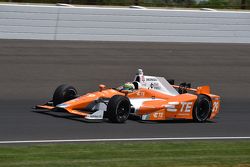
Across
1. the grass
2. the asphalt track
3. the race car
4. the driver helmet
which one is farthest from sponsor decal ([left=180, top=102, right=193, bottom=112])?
the grass

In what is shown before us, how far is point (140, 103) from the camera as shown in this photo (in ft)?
54.9

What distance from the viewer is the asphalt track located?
15.2 m

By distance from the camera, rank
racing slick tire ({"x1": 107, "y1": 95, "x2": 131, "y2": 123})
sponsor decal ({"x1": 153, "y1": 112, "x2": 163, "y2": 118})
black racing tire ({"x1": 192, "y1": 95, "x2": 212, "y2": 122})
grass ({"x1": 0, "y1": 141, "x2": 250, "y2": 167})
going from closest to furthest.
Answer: grass ({"x1": 0, "y1": 141, "x2": 250, "y2": 167})
racing slick tire ({"x1": 107, "y1": 95, "x2": 131, "y2": 123})
sponsor decal ({"x1": 153, "y1": 112, "x2": 163, "y2": 118})
black racing tire ({"x1": 192, "y1": 95, "x2": 212, "y2": 122})

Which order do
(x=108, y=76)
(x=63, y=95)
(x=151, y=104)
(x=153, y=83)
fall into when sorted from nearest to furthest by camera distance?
(x=151, y=104) → (x=63, y=95) → (x=153, y=83) → (x=108, y=76)

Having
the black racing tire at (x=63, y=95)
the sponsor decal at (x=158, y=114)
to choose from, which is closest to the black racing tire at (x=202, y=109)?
the sponsor decal at (x=158, y=114)

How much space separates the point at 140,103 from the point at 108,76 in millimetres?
6172

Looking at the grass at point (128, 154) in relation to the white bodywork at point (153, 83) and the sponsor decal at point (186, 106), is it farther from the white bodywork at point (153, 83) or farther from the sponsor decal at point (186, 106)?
the white bodywork at point (153, 83)

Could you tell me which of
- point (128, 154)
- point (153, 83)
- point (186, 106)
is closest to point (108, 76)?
point (153, 83)

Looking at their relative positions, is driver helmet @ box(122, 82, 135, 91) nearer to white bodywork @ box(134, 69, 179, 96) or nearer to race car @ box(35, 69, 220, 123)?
race car @ box(35, 69, 220, 123)

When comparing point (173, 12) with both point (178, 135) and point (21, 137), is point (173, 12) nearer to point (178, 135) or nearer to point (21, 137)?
point (178, 135)

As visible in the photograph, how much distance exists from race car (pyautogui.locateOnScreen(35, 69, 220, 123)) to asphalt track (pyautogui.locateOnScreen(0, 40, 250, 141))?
23 cm

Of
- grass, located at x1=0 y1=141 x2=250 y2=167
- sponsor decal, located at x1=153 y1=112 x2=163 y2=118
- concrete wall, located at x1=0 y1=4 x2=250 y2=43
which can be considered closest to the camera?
grass, located at x1=0 y1=141 x2=250 y2=167

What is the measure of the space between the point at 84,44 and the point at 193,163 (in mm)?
14044

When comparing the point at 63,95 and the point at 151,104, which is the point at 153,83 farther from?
the point at 63,95
